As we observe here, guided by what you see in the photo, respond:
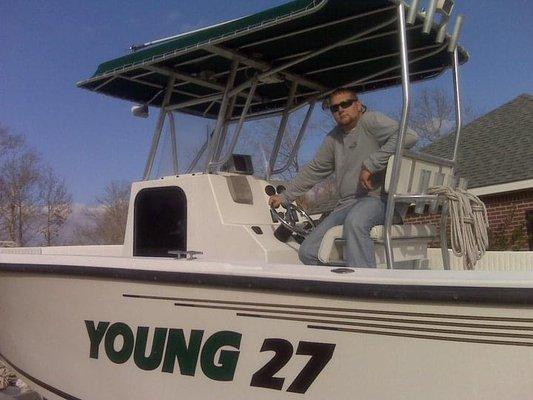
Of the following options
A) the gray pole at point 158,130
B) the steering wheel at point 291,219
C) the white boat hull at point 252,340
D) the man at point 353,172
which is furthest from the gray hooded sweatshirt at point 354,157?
the gray pole at point 158,130

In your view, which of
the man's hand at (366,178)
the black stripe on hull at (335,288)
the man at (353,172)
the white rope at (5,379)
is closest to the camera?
the black stripe on hull at (335,288)

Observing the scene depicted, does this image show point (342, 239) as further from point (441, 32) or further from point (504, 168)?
point (504, 168)

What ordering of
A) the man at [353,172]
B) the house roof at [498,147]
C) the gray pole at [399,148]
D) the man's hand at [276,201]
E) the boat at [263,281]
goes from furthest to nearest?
the house roof at [498,147] < the man's hand at [276,201] < the man at [353,172] < the gray pole at [399,148] < the boat at [263,281]

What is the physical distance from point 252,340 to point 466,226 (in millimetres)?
1453

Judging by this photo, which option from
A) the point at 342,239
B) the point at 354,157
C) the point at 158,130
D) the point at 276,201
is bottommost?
the point at 342,239

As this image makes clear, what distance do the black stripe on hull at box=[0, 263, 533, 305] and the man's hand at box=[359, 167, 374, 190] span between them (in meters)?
1.03

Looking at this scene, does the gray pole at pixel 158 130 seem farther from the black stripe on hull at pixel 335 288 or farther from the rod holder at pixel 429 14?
the rod holder at pixel 429 14

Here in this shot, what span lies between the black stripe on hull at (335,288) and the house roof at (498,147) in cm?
859

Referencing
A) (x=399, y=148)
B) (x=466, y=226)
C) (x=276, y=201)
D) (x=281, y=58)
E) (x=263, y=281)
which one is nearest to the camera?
(x=263, y=281)

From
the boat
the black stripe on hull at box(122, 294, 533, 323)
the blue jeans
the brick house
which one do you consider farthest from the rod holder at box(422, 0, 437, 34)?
the brick house

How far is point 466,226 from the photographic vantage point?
327 centimetres

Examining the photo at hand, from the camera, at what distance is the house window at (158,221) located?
12.8 ft

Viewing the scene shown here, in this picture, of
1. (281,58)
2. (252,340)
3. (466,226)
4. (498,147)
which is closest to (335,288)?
(252,340)

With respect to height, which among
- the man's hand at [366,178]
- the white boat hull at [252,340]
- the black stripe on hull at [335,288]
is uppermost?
the man's hand at [366,178]
